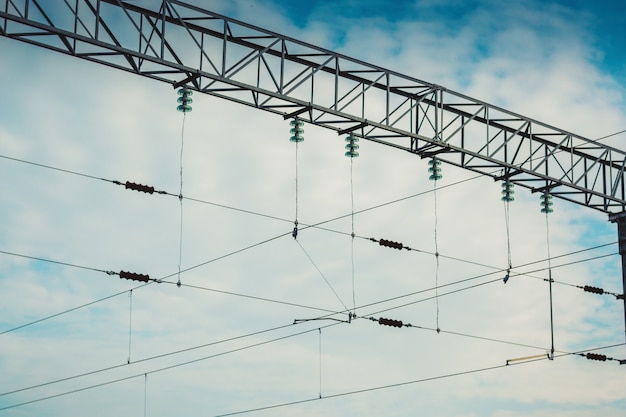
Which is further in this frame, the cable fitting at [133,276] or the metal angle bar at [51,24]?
the cable fitting at [133,276]

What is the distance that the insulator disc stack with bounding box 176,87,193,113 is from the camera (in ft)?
81.9

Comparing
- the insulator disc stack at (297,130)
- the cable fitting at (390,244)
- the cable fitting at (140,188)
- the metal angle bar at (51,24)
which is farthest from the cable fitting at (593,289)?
the metal angle bar at (51,24)

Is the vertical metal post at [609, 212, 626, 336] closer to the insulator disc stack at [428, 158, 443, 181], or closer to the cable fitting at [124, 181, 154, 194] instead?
the insulator disc stack at [428, 158, 443, 181]

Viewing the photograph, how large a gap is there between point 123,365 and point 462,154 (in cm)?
1157

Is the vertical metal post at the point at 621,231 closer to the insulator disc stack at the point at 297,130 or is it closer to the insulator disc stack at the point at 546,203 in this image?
the insulator disc stack at the point at 546,203

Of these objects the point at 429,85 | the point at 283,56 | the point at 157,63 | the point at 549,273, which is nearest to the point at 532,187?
the point at 549,273

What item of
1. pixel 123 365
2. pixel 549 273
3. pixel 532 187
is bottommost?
pixel 123 365

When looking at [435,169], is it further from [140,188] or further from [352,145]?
[140,188]

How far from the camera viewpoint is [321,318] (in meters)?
29.1

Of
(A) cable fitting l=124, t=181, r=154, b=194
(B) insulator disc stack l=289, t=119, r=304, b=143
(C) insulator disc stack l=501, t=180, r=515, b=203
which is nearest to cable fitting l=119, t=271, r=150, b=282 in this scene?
(A) cable fitting l=124, t=181, r=154, b=194

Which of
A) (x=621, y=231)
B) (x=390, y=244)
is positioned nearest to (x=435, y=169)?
(x=390, y=244)

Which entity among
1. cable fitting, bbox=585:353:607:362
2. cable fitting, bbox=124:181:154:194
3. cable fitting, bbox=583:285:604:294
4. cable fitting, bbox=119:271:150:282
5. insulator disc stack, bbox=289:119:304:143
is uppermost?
insulator disc stack, bbox=289:119:304:143

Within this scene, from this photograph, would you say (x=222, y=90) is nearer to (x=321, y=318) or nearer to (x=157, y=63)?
(x=157, y=63)

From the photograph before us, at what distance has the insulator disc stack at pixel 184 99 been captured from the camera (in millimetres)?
24969
